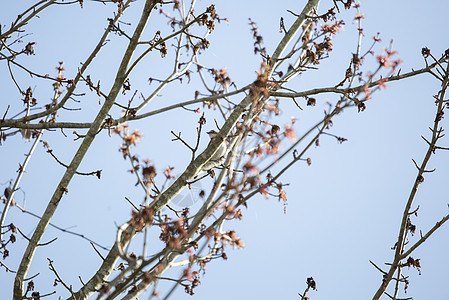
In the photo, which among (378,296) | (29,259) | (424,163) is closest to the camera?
(378,296)

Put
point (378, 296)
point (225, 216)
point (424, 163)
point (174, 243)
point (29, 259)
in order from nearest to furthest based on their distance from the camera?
point (174, 243) < point (225, 216) < point (378, 296) < point (424, 163) < point (29, 259)

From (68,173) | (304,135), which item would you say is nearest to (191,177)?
(68,173)

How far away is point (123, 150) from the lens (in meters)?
2.77

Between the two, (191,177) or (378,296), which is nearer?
(378,296)

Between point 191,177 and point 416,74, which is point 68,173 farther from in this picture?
point 416,74

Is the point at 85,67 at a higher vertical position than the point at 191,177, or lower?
higher

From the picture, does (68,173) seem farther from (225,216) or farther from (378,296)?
(378,296)

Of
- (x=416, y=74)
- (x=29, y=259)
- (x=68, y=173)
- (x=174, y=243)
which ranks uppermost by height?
(x=416, y=74)

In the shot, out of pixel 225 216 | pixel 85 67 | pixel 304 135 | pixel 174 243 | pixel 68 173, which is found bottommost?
pixel 174 243

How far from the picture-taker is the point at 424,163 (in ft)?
13.2

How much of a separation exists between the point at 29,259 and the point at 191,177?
1572 millimetres

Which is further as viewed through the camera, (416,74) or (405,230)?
(416,74)

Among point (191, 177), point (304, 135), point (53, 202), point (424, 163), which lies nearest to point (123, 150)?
point (304, 135)

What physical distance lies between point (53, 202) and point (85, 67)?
125cm
